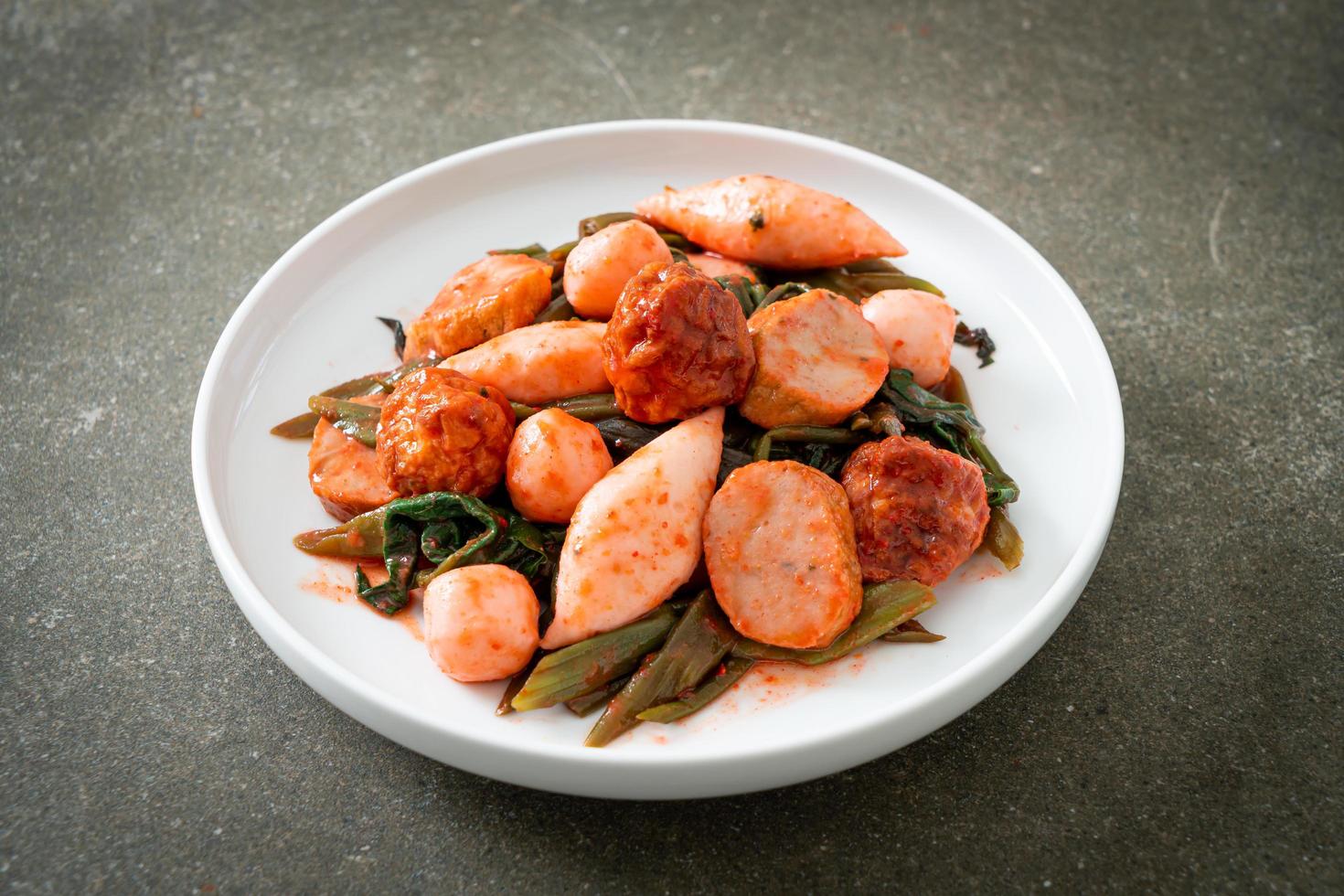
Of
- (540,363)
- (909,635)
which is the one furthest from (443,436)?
(909,635)

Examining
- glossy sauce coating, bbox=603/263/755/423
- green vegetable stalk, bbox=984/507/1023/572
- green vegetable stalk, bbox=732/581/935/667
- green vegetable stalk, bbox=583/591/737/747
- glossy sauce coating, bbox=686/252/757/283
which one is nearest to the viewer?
green vegetable stalk, bbox=583/591/737/747

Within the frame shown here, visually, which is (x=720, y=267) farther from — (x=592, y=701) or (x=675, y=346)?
(x=592, y=701)

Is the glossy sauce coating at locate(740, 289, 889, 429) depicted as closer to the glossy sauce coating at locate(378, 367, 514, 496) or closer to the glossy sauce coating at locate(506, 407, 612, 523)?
the glossy sauce coating at locate(506, 407, 612, 523)

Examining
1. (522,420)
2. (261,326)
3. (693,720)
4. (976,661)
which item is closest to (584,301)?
(522,420)

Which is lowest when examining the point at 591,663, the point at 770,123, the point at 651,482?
A: the point at 770,123

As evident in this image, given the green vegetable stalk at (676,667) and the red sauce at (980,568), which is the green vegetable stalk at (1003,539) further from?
the green vegetable stalk at (676,667)

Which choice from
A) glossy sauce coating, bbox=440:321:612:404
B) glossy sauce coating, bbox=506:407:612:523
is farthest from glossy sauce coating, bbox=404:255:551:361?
glossy sauce coating, bbox=506:407:612:523
